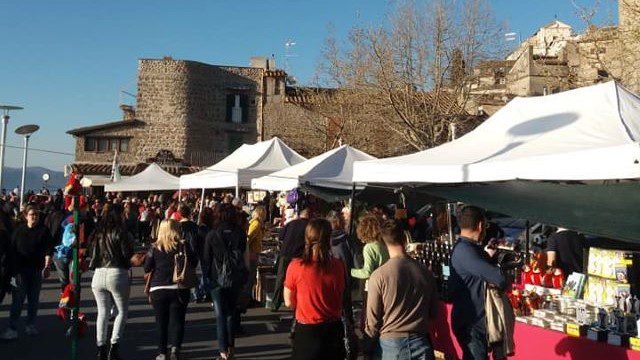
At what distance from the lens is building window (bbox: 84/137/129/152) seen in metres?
38.1

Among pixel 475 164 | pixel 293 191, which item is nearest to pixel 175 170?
pixel 293 191

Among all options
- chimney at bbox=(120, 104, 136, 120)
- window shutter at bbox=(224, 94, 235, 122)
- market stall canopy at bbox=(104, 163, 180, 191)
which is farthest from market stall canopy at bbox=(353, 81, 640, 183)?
chimney at bbox=(120, 104, 136, 120)

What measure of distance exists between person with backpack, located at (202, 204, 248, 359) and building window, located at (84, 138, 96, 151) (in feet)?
113

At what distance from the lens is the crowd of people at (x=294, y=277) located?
3.80 m

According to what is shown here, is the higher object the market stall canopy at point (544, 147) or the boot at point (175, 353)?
the market stall canopy at point (544, 147)

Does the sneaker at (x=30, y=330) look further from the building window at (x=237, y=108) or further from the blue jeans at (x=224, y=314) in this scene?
the building window at (x=237, y=108)

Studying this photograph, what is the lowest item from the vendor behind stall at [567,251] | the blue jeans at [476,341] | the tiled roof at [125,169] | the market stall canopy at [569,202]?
the blue jeans at [476,341]

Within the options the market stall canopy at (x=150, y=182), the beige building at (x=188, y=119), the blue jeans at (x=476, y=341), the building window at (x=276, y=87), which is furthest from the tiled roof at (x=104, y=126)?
the blue jeans at (x=476, y=341)

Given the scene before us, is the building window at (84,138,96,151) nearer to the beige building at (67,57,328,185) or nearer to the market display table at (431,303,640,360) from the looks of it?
the beige building at (67,57,328,185)

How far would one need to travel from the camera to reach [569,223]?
461 centimetres

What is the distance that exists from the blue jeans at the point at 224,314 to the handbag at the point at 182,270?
1.31ft

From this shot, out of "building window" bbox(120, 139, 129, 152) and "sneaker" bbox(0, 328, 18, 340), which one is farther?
"building window" bbox(120, 139, 129, 152)

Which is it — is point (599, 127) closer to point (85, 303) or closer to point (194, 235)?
point (194, 235)

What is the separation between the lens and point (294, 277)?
408 centimetres
